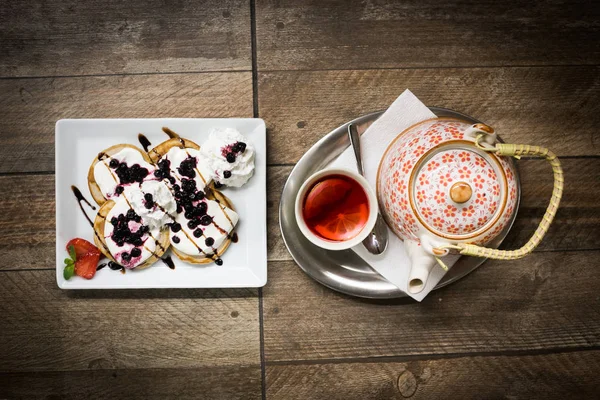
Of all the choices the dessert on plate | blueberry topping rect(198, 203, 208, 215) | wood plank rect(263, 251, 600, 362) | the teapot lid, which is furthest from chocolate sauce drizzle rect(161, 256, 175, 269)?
the teapot lid

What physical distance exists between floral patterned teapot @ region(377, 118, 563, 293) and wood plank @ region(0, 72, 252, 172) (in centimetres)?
51

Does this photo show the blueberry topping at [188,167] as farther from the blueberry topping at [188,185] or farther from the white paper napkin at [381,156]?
the white paper napkin at [381,156]

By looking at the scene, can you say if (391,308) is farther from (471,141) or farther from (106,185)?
(106,185)

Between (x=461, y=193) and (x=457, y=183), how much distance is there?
0.11 ft

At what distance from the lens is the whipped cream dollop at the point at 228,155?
1.10 meters

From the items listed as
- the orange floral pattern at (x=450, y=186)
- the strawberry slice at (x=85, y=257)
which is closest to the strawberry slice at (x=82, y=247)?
the strawberry slice at (x=85, y=257)

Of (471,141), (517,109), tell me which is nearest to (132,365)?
(471,141)

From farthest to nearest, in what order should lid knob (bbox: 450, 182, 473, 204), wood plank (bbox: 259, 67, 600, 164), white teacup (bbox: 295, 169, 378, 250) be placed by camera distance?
wood plank (bbox: 259, 67, 600, 164)
white teacup (bbox: 295, 169, 378, 250)
lid knob (bbox: 450, 182, 473, 204)

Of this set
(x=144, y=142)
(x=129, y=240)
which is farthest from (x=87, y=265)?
(x=144, y=142)

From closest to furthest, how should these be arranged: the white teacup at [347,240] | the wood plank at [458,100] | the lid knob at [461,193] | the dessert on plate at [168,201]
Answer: the lid knob at [461,193] → the white teacup at [347,240] → the dessert on plate at [168,201] → the wood plank at [458,100]

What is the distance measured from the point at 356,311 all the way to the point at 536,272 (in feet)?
1.65

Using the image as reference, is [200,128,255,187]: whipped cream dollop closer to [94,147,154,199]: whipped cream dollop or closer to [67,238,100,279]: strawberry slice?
[94,147,154,199]: whipped cream dollop

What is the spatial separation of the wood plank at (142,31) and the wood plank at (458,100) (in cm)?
15

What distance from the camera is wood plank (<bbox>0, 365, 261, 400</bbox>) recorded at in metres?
1.26
